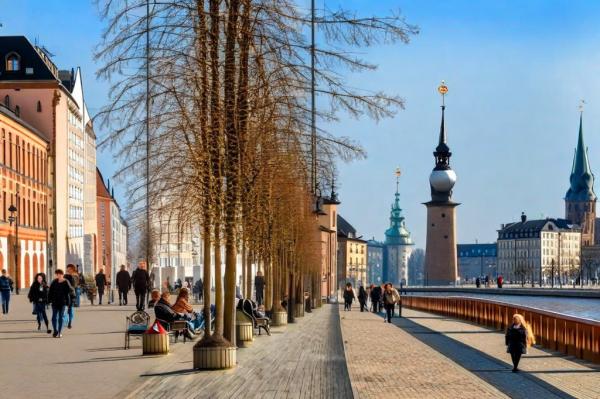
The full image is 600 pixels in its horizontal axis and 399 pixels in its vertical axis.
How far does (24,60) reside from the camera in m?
95.6

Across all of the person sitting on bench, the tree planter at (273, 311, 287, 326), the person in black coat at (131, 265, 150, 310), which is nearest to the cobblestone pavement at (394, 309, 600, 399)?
the tree planter at (273, 311, 287, 326)

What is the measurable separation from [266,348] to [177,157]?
5.98 meters

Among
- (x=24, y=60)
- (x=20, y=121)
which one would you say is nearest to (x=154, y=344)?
(x=20, y=121)

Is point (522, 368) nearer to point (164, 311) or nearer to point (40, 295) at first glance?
point (164, 311)

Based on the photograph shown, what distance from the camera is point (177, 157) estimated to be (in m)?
25.7

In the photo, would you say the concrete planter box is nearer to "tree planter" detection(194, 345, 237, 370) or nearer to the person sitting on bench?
the person sitting on bench

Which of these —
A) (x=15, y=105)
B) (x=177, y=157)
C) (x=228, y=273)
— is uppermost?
(x=15, y=105)

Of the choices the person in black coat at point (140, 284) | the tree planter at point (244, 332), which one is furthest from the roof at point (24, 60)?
the tree planter at point (244, 332)

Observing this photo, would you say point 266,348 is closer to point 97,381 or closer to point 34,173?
point 97,381

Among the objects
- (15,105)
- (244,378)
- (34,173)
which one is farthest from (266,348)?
(15,105)

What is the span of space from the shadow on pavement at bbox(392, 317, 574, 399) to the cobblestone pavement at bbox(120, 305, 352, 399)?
2.88m

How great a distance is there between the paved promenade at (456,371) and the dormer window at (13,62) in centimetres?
6210

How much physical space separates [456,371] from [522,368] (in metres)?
3.63

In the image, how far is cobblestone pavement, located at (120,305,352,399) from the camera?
18625 millimetres
